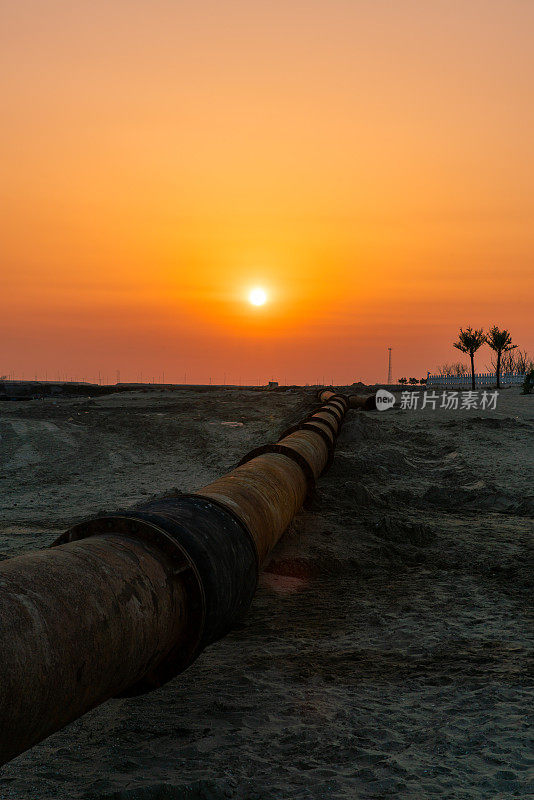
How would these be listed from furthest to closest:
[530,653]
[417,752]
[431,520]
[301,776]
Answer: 1. [431,520]
2. [530,653]
3. [417,752]
4. [301,776]

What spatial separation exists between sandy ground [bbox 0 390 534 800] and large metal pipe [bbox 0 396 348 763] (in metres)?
0.48

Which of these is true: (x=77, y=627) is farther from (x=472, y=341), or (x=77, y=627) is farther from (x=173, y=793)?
(x=472, y=341)

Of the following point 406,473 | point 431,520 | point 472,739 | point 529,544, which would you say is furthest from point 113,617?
point 406,473

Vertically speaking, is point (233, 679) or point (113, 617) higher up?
point (113, 617)

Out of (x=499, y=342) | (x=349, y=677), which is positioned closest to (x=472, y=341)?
(x=499, y=342)

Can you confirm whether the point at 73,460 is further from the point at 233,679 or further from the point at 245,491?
the point at 233,679

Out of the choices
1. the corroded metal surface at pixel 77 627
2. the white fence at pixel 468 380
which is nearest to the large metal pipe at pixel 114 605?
the corroded metal surface at pixel 77 627

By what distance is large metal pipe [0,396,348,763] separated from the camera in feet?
7.57

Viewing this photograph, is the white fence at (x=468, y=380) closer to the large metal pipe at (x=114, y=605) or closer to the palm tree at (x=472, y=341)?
the palm tree at (x=472, y=341)

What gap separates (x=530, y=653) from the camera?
479 centimetres

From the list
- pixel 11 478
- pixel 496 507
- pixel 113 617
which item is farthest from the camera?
pixel 11 478

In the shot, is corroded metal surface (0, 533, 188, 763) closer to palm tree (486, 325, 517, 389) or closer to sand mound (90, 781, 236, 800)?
sand mound (90, 781, 236, 800)

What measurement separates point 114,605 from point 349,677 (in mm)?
2313

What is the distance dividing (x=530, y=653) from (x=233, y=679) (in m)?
2.44
